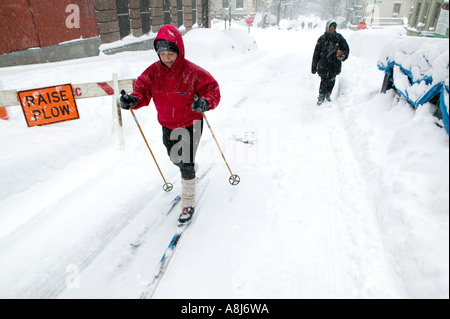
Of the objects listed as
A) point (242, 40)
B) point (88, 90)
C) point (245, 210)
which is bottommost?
point (245, 210)

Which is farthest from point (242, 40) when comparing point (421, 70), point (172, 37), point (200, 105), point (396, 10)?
point (396, 10)

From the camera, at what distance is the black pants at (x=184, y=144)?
11.0ft

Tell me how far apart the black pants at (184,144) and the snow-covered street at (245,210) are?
2.24ft

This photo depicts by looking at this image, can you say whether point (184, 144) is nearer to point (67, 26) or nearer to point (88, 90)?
point (88, 90)

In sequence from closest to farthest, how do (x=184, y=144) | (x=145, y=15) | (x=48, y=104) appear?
(x=184, y=144), (x=48, y=104), (x=145, y=15)

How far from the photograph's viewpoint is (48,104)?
4648 mm

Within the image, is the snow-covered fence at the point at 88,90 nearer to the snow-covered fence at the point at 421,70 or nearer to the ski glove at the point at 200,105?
the ski glove at the point at 200,105

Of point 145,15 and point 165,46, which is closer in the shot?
point 165,46

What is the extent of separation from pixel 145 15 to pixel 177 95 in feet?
48.4

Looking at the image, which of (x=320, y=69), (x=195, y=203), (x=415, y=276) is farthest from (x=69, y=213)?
(x=320, y=69)

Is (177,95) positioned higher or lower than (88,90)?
higher

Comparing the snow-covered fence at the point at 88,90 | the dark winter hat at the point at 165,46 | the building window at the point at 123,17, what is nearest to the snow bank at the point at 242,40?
the building window at the point at 123,17

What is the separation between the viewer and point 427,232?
2.31 m

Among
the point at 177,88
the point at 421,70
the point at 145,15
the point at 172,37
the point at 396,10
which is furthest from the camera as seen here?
the point at 396,10
